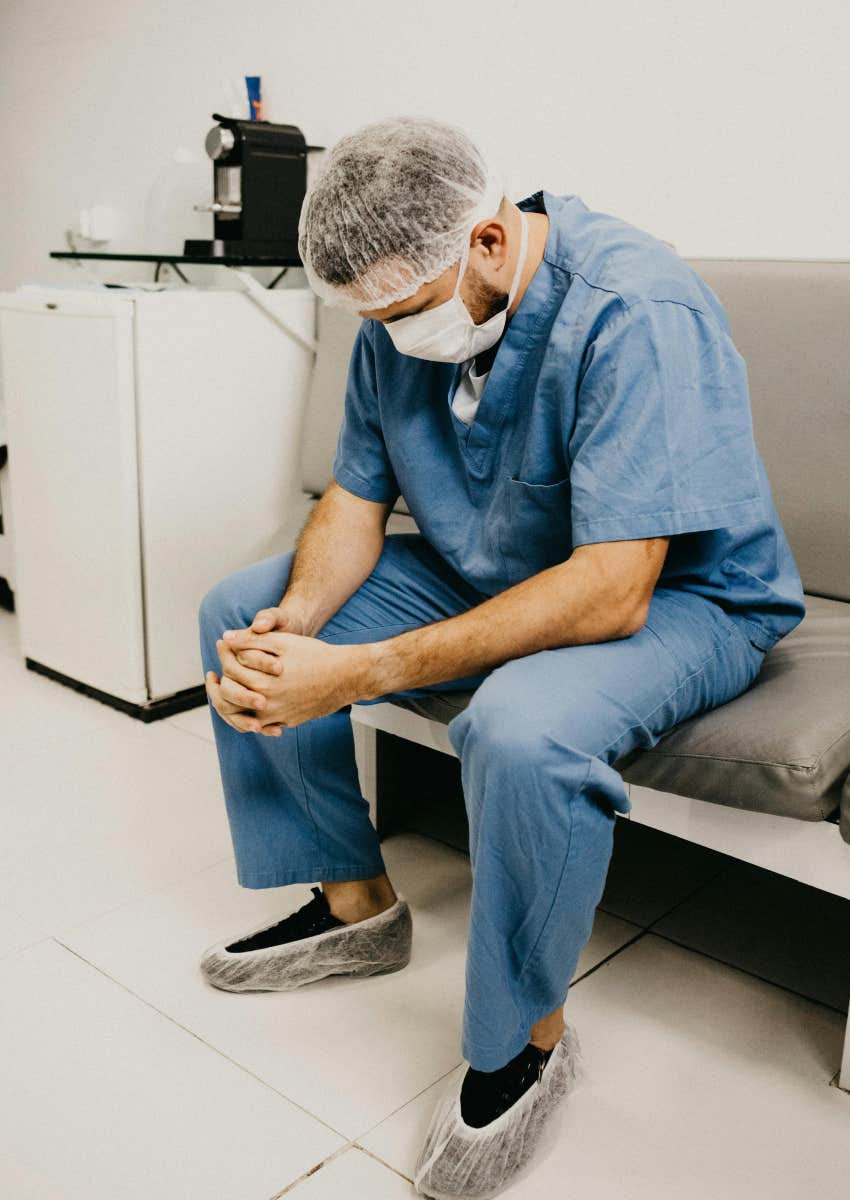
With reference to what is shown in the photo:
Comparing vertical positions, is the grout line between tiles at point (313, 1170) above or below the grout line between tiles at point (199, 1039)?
above

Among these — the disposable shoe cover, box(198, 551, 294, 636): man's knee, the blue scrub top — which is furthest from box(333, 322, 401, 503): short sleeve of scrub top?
the disposable shoe cover

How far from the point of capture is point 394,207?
42.2 inches

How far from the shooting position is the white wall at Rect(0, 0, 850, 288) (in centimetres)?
167

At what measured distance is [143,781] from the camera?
186 cm

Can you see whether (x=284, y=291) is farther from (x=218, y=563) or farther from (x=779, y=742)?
(x=779, y=742)

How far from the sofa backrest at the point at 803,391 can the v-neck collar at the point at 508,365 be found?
46 centimetres

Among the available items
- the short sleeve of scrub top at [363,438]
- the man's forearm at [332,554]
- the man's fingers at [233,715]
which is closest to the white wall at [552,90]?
the short sleeve of scrub top at [363,438]

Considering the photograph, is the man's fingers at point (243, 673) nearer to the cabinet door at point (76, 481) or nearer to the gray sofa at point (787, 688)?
the gray sofa at point (787, 688)

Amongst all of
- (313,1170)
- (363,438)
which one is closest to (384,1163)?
(313,1170)

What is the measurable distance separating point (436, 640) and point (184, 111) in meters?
1.92

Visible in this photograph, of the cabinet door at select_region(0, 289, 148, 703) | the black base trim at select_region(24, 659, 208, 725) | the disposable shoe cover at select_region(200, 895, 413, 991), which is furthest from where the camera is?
the black base trim at select_region(24, 659, 208, 725)

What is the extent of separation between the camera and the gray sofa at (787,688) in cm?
108

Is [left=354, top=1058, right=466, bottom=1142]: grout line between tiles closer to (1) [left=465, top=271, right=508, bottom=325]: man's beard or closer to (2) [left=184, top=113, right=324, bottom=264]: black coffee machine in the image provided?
(1) [left=465, top=271, right=508, bottom=325]: man's beard

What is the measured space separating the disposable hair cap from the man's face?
0.5 inches
